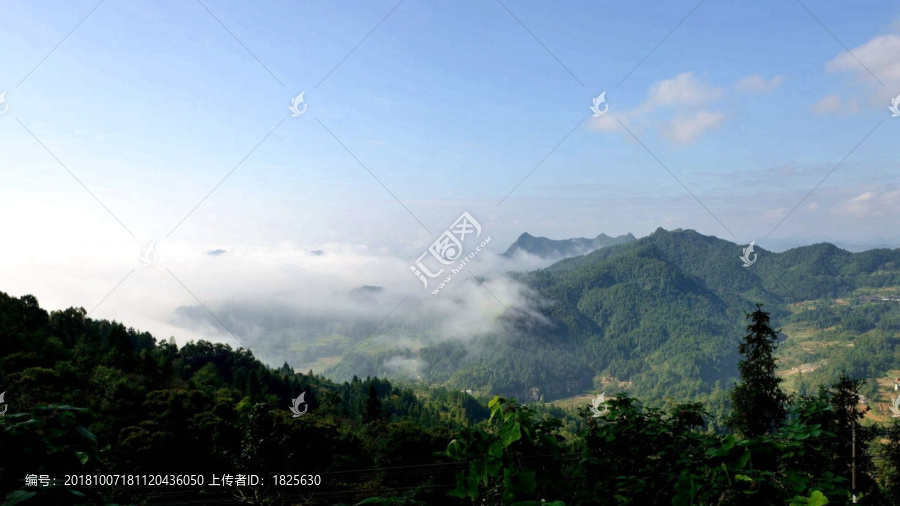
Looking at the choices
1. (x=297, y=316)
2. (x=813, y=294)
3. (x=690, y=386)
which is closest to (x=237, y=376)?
(x=297, y=316)

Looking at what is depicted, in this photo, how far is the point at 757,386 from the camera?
20.9 metres

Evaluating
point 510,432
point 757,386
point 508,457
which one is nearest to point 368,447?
point 757,386

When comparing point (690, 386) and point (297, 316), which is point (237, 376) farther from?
point (690, 386)

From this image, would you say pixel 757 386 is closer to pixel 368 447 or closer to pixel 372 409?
pixel 368 447

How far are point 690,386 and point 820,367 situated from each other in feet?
107

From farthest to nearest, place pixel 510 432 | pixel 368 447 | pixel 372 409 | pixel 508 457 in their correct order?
pixel 372 409, pixel 368 447, pixel 508 457, pixel 510 432

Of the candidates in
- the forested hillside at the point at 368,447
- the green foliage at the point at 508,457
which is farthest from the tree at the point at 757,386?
the green foliage at the point at 508,457

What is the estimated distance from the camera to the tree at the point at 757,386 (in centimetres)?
2048

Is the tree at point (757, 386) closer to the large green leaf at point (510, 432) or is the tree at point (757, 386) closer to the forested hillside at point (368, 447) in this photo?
the forested hillside at point (368, 447)

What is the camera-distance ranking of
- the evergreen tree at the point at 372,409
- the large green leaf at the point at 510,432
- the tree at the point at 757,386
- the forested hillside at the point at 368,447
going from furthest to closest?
1. the evergreen tree at the point at 372,409
2. the tree at the point at 757,386
3. the large green leaf at the point at 510,432
4. the forested hillside at the point at 368,447

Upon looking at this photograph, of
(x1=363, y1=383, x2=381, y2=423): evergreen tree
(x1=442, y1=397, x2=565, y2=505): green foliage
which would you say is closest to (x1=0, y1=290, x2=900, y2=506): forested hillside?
(x1=442, y1=397, x2=565, y2=505): green foliage

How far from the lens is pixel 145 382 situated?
2653cm

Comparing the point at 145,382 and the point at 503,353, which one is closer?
the point at 145,382

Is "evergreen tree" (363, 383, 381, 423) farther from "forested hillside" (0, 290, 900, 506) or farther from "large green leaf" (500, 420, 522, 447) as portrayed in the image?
"large green leaf" (500, 420, 522, 447)
